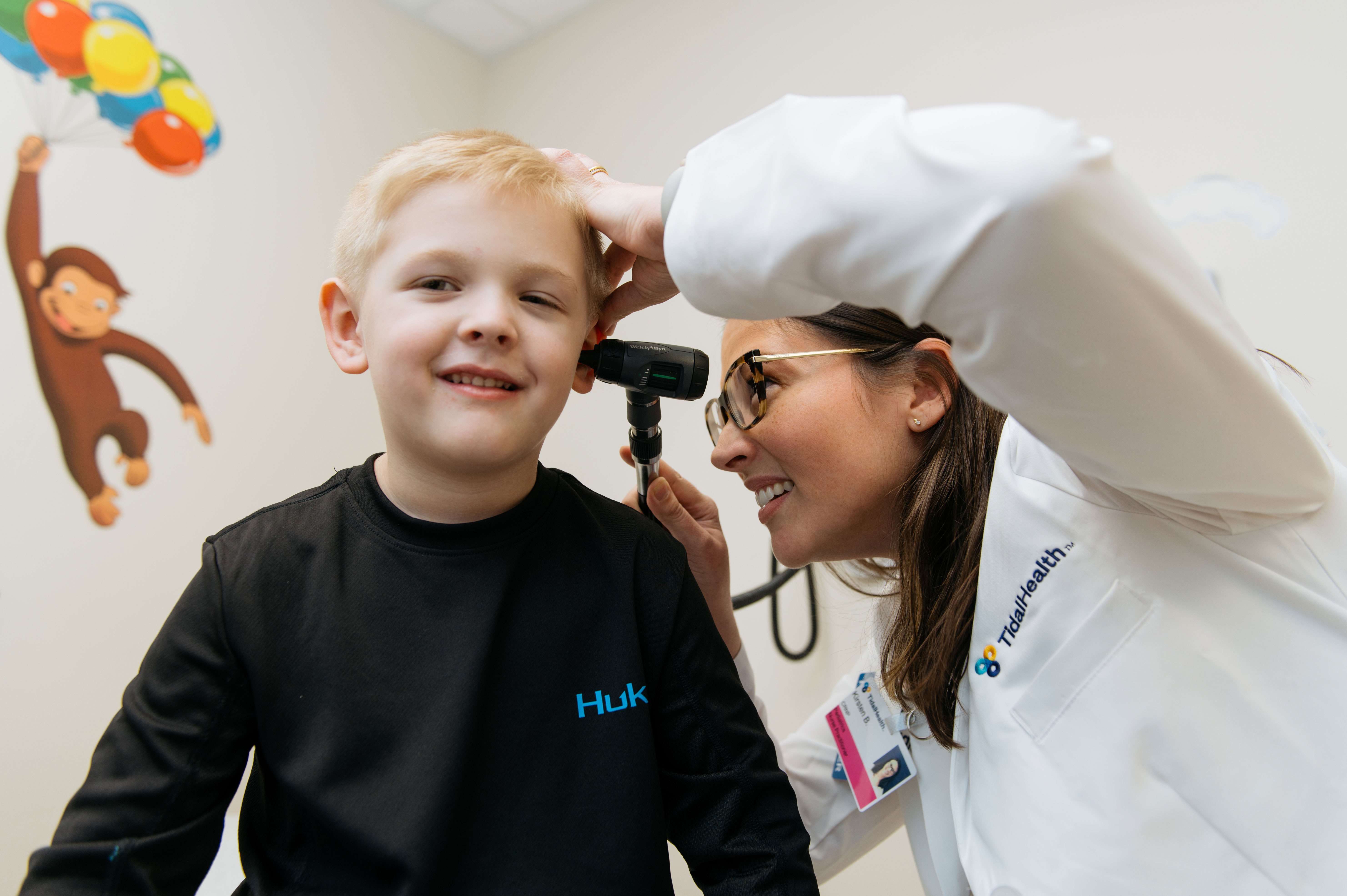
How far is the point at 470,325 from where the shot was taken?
90 centimetres

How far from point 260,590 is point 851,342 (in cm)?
99

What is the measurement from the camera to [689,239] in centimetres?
70

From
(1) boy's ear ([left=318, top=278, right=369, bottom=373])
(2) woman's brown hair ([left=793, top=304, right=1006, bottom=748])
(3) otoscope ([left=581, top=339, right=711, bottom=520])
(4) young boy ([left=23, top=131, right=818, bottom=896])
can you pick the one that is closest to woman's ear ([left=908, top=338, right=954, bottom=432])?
(2) woman's brown hair ([left=793, top=304, right=1006, bottom=748])

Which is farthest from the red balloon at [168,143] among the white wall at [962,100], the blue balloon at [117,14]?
the white wall at [962,100]

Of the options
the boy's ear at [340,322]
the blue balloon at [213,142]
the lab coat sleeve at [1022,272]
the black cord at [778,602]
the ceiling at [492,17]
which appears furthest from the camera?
the ceiling at [492,17]

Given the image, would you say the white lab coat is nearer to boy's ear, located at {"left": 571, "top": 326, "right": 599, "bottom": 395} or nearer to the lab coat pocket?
the lab coat pocket

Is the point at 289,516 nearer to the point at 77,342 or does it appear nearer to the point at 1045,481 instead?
the point at 1045,481

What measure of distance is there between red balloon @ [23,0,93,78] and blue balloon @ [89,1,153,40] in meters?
0.03

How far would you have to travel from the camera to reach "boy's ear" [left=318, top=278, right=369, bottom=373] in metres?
1.07

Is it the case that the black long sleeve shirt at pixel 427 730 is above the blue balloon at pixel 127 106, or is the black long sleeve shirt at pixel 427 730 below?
below

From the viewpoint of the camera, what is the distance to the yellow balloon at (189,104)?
2.35m

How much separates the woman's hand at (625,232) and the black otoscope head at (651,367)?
56 mm

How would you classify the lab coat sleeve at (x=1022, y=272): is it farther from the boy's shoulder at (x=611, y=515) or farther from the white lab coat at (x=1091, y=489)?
the boy's shoulder at (x=611, y=515)

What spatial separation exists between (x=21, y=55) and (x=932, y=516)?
2692 millimetres
